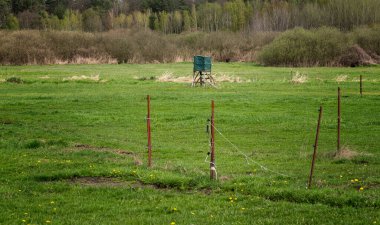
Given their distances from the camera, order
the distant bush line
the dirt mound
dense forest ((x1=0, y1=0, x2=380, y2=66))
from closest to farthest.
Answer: the distant bush line → the dirt mound → dense forest ((x1=0, y1=0, x2=380, y2=66))

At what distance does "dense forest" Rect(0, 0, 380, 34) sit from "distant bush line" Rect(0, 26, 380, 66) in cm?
1989

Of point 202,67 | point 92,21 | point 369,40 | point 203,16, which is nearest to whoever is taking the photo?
point 202,67

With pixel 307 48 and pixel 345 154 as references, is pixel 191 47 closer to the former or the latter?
pixel 307 48

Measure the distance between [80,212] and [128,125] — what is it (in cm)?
1725

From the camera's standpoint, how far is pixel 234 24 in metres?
155

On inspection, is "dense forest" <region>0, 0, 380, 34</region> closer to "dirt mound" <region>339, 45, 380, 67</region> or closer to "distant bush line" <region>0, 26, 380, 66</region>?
"distant bush line" <region>0, 26, 380, 66</region>

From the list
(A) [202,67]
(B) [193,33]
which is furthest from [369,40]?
(A) [202,67]

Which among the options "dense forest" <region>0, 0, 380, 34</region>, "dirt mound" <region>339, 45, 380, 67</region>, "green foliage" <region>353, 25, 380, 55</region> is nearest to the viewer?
"dirt mound" <region>339, 45, 380, 67</region>

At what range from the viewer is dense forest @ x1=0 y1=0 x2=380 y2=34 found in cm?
13138

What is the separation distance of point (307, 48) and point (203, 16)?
8208 centimetres

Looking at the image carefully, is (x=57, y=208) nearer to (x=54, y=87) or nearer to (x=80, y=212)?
(x=80, y=212)

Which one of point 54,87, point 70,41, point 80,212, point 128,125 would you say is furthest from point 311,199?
point 70,41

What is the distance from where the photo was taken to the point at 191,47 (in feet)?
391

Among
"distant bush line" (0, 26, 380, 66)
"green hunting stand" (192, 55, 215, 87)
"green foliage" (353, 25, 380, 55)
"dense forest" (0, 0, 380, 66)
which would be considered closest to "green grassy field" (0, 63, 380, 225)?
"green hunting stand" (192, 55, 215, 87)
